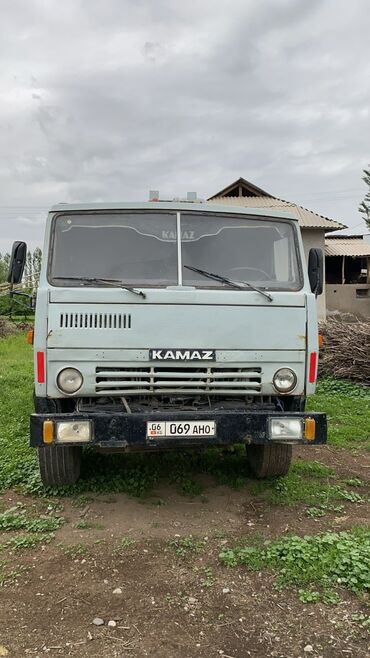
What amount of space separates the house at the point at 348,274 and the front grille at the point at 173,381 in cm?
2038

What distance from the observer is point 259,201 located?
20.4 meters

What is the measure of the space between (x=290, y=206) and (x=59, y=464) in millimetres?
16762

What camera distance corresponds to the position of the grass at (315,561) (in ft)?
10.5

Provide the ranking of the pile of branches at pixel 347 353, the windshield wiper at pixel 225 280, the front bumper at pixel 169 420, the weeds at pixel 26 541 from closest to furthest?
the weeds at pixel 26 541
the front bumper at pixel 169 420
the windshield wiper at pixel 225 280
the pile of branches at pixel 347 353

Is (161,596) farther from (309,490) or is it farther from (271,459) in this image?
(309,490)

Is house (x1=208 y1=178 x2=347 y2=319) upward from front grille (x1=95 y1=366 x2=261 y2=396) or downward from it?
upward

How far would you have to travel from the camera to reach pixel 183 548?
12.1 feet

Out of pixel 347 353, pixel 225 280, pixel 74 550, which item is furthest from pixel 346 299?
pixel 74 550

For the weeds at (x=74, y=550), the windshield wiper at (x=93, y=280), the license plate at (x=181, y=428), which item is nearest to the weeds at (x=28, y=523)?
the weeds at (x=74, y=550)

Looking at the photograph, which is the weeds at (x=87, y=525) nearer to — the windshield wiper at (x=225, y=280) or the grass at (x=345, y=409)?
the windshield wiper at (x=225, y=280)

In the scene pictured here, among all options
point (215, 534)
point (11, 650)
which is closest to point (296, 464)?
point (215, 534)

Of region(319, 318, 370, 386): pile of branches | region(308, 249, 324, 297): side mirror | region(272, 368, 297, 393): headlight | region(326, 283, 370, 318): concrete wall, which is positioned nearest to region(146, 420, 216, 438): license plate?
region(272, 368, 297, 393): headlight

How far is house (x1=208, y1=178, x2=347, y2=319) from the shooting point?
64.4 ft

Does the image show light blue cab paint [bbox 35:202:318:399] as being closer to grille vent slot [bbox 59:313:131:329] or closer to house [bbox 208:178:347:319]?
grille vent slot [bbox 59:313:131:329]
